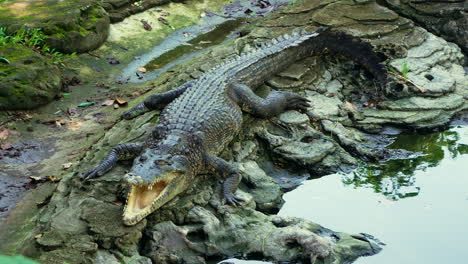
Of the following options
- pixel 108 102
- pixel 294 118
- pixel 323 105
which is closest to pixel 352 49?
pixel 323 105

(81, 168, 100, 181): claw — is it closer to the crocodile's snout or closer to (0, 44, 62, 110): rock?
the crocodile's snout

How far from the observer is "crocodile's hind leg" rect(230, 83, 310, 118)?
5.83m

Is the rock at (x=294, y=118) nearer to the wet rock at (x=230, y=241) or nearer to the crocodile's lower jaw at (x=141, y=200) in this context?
the wet rock at (x=230, y=241)

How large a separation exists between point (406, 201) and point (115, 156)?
109 inches

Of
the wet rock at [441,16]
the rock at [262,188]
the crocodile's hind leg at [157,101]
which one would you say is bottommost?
the crocodile's hind leg at [157,101]

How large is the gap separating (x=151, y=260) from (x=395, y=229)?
2103 mm

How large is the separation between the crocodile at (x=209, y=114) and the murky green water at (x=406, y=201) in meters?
0.92

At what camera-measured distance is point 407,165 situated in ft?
18.2

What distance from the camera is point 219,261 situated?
4195mm

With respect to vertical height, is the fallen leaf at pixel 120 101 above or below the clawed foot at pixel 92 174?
below

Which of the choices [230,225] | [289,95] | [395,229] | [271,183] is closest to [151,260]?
[230,225]

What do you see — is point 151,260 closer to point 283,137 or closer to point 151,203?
point 151,203

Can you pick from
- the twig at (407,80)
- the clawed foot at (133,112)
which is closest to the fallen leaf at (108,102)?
the clawed foot at (133,112)

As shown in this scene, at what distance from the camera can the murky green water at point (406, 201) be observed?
14.3 ft
